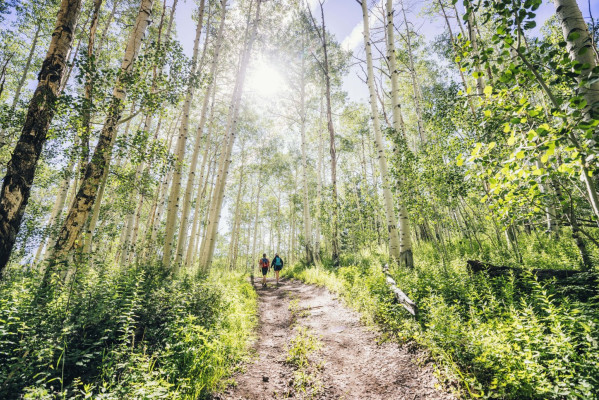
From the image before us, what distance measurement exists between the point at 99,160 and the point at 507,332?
308 inches

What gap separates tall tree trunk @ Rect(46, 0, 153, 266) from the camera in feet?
16.3

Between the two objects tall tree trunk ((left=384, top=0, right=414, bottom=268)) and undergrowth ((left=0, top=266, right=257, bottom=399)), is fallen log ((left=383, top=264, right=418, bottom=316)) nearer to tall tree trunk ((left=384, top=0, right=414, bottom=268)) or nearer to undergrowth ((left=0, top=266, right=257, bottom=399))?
tall tree trunk ((left=384, top=0, right=414, bottom=268))

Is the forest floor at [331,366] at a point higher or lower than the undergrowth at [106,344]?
lower

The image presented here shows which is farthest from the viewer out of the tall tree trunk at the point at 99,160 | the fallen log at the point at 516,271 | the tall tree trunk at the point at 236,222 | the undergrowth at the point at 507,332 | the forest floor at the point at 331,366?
the tall tree trunk at the point at 236,222

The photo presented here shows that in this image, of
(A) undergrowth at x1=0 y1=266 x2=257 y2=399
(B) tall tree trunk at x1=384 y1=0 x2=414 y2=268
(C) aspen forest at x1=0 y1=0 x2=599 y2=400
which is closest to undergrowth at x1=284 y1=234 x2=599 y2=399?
(C) aspen forest at x1=0 y1=0 x2=599 y2=400

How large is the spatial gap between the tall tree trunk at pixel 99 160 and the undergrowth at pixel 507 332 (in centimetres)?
650

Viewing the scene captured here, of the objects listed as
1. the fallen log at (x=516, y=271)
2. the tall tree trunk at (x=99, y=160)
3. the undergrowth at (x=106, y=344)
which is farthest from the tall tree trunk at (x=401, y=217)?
the tall tree trunk at (x=99, y=160)

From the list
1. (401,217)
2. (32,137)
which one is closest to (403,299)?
(401,217)

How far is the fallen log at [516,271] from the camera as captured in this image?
4246mm

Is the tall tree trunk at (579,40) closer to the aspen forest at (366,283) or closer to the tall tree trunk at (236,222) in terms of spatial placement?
the aspen forest at (366,283)

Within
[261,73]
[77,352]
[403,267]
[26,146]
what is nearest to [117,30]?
[261,73]

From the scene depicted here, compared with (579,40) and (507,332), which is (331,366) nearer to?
(507,332)

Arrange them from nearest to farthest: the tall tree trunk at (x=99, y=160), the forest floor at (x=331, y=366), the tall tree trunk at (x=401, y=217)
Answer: the forest floor at (x=331, y=366)
the tall tree trunk at (x=99, y=160)
the tall tree trunk at (x=401, y=217)

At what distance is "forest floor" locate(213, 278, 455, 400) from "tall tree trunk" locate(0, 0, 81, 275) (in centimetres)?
378
